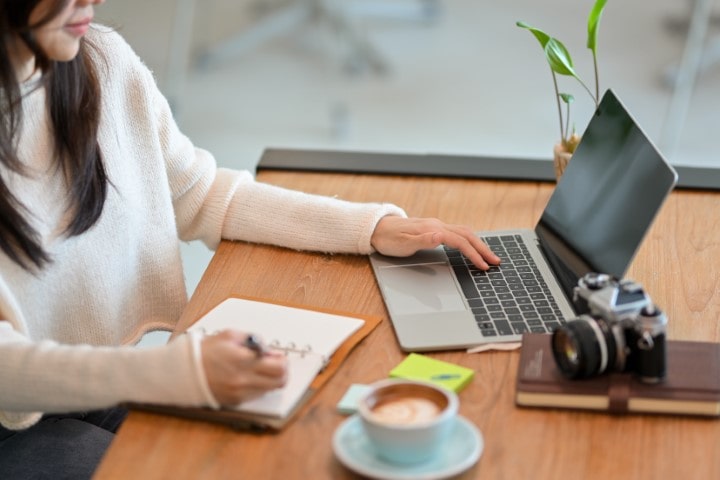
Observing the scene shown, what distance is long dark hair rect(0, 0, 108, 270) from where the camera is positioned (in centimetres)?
118

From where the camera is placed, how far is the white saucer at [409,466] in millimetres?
952

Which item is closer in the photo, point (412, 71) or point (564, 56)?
point (564, 56)

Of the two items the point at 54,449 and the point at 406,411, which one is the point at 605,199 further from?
the point at 54,449

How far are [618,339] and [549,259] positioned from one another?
14.3 inches

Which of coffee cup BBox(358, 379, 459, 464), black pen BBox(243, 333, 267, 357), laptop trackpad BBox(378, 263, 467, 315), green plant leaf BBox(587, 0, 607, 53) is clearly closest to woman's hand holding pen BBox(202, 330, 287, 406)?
black pen BBox(243, 333, 267, 357)

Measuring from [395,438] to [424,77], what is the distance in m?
3.14

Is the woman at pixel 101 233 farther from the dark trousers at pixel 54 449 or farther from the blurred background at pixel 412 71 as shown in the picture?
the blurred background at pixel 412 71

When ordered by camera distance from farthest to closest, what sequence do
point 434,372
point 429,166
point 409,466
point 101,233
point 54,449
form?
point 429,166, point 101,233, point 54,449, point 434,372, point 409,466

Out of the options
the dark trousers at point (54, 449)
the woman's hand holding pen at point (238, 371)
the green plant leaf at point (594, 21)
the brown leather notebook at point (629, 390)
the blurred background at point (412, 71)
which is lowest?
the blurred background at point (412, 71)

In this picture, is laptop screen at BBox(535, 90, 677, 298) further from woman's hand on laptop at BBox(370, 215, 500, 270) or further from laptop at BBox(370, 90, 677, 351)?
woman's hand on laptop at BBox(370, 215, 500, 270)

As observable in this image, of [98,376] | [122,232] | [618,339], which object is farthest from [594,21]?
[98,376]

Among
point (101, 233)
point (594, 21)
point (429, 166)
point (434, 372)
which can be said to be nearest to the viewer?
point (434, 372)

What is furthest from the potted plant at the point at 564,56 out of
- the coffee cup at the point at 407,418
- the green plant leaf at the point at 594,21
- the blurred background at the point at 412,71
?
the blurred background at the point at 412,71

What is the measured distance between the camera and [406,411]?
99cm
